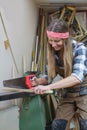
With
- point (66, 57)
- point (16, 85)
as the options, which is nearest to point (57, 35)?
point (66, 57)

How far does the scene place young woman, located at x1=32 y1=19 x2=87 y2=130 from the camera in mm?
2480

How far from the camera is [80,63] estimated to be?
250 cm

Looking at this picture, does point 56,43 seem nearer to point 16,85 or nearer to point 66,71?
point 66,71

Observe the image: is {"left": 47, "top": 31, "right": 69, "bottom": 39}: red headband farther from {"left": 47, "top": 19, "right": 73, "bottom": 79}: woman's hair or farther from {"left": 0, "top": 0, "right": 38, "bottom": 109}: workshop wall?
{"left": 0, "top": 0, "right": 38, "bottom": 109}: workshop wall

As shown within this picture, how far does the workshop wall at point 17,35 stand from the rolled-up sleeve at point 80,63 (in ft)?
3.22

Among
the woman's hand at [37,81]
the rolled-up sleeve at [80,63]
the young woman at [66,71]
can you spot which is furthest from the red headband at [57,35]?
the woman's hand at [37,81]

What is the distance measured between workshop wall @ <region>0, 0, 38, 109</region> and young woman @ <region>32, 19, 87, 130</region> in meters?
0.62

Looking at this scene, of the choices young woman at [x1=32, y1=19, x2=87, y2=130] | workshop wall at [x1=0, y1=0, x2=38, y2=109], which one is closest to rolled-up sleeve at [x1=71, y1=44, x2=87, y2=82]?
young woman at [x1=32, y1=19, x2=87, y2=130]

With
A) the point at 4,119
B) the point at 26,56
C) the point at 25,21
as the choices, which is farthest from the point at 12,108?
the point at 25,21

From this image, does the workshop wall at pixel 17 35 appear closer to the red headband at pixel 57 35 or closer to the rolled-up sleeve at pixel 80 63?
the red headband at pixel 57 35

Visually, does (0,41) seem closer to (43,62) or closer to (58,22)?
(58,22)

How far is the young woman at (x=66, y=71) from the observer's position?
8.14 ft

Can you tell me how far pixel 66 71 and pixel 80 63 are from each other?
168 mm

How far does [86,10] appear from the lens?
518 cm
